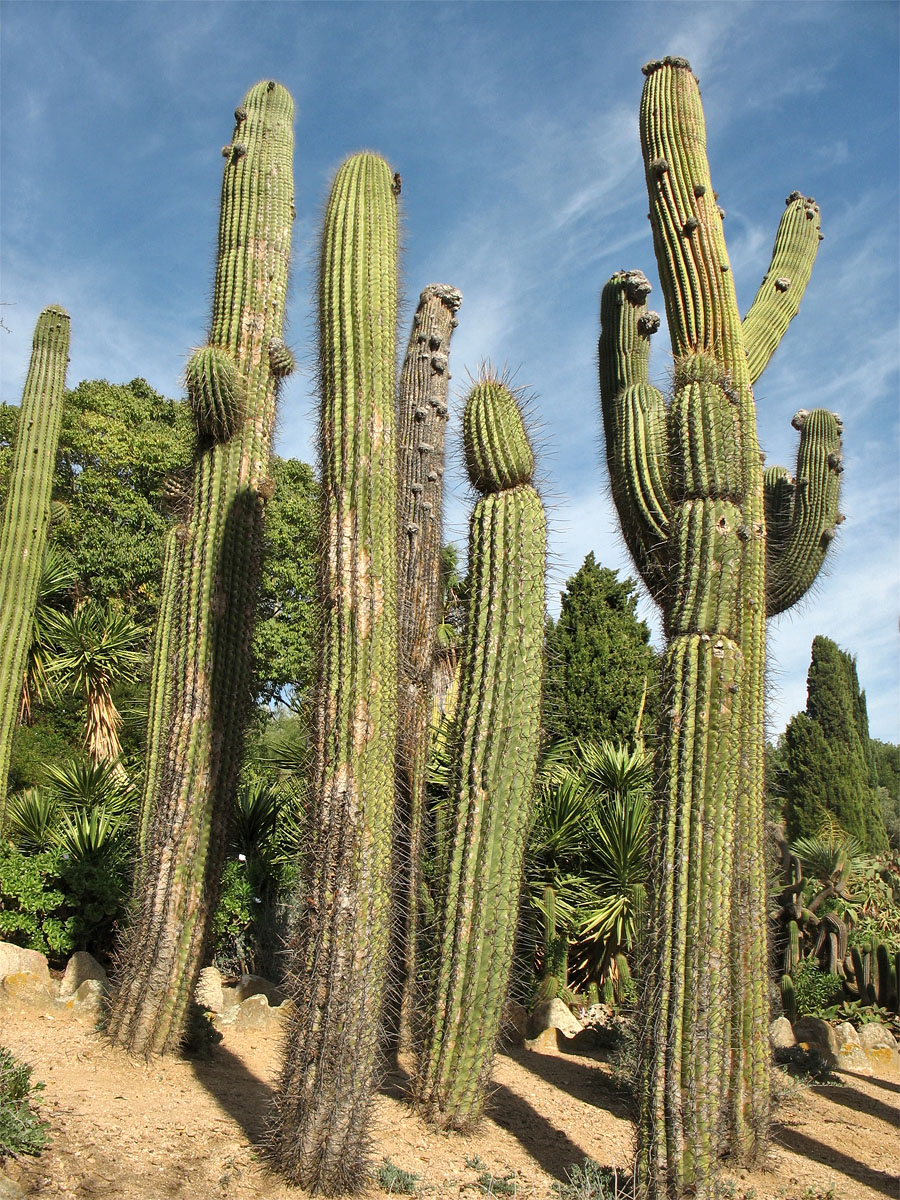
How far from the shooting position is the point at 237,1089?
490 centimetres

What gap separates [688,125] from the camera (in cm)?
581

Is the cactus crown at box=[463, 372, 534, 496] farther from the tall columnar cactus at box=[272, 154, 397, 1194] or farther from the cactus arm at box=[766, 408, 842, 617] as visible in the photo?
the cactus arm at box=[766, 408, 842, 617]

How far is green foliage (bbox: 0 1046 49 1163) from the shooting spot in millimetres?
3500

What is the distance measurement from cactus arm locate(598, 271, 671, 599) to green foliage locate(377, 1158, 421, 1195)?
9.50 ft

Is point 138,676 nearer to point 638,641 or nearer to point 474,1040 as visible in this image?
point 638,641

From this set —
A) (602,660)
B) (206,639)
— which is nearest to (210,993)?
(206,639)

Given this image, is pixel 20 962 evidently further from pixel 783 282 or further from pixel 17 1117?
pixel 783 282

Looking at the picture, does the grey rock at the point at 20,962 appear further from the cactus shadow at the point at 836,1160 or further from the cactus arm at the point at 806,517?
the cactus arm at the point at 806,517

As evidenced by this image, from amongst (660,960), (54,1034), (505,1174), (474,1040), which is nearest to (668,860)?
(660,960)

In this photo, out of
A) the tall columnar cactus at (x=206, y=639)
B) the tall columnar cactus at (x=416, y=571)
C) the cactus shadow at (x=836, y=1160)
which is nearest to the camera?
the cactus shadow at (x=836, y=1160)

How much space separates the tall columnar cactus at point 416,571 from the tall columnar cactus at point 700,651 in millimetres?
1518

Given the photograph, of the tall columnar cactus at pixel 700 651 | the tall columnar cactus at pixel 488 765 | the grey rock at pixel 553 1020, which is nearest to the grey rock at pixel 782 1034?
the grey rock at pixel 553 1020

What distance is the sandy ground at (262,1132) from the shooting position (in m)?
3.65

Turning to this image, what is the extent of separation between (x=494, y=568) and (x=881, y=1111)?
4.49 meters
